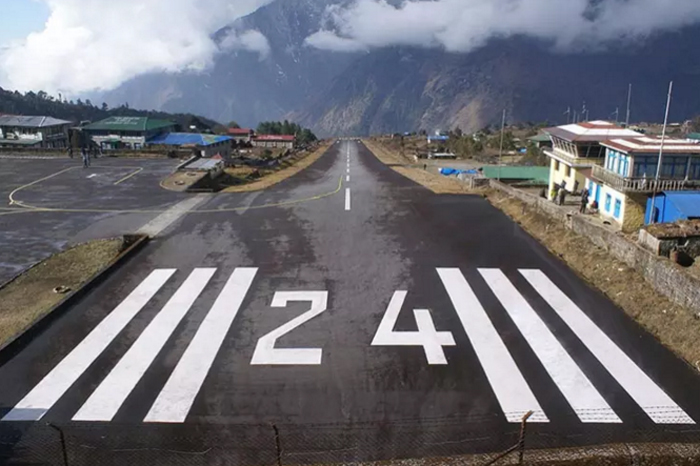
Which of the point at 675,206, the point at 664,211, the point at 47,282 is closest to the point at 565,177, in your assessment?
Answer: the point at 664,211

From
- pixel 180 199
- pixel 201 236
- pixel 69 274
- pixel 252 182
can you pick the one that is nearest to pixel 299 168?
pixel 252 182

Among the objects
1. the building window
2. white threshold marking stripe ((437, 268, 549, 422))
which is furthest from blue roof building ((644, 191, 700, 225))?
white threshold marking stripe ((437, 268, 549, 422))

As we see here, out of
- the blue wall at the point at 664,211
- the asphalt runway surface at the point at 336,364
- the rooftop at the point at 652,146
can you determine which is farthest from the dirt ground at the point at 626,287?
the rooftop at the point at 652,146

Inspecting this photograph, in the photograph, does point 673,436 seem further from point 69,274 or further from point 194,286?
point 69,274

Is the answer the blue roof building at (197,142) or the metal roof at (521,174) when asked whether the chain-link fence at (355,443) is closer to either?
the metal roof at (521,174)

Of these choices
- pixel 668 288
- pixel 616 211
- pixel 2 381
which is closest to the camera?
pixel 2 381

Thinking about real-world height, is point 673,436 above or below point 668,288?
below
